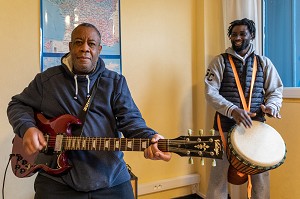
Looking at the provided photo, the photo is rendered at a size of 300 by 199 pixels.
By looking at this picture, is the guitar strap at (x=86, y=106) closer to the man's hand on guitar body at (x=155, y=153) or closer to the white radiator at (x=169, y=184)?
the man's hand on guitar body at (x=155, y=153)

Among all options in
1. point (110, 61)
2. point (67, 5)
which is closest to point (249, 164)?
point (110, 61)

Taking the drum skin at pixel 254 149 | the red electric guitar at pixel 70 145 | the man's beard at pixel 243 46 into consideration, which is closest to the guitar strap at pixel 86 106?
the red electric guitar at pixel 70 145

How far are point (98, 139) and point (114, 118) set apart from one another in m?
0.16

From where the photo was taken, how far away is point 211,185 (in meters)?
1.97

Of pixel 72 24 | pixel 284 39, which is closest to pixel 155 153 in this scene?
pixel 72 24

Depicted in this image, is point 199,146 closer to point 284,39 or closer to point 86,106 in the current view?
point 86,106

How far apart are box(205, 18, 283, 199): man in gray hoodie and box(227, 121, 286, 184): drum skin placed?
0.20 m

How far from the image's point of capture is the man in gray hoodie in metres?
1.86

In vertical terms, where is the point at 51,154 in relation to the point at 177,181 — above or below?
above

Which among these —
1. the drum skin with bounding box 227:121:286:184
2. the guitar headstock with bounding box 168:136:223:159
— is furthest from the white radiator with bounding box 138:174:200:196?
the guitar headstock with bounding box 168:136:223:159

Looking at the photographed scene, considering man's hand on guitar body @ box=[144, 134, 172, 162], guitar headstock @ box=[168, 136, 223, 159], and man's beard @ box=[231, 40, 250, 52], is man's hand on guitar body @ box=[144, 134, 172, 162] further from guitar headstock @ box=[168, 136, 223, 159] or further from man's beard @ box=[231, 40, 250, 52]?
man's beard @ box=[231, 40, 250, 52]

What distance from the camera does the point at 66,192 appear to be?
118 centimetres

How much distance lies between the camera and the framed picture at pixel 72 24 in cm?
199

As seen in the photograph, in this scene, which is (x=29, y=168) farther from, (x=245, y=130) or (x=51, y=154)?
(x=245, y=130)
